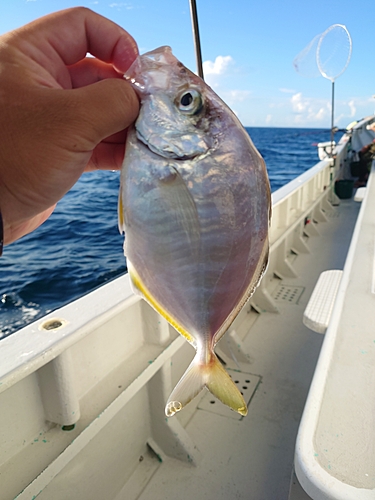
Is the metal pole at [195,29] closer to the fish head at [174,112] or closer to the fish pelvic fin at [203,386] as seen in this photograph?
the fish head at [174,112]

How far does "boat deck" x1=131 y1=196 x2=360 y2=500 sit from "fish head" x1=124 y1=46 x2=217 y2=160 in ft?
4.22

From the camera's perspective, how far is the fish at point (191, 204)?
89 cm

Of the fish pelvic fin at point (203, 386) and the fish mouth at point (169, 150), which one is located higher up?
the fish mouth at point (169, 150)

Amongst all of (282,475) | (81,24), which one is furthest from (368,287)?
(81,24)

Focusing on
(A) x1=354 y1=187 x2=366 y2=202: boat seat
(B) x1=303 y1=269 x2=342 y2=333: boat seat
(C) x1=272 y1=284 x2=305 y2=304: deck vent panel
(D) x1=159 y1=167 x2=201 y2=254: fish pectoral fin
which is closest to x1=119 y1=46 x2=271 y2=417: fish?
(D) x1=159 y1=167 x2=201 y2=254: fish pectoral fin

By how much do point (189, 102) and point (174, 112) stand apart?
1.7 inches

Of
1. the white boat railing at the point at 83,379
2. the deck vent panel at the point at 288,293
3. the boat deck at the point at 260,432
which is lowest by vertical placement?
the boat deck at the point at 260,432

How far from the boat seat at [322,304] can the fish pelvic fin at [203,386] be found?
150cm

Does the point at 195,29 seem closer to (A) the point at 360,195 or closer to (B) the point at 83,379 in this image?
(B) the point at 83,379

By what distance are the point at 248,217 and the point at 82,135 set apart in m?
0.42

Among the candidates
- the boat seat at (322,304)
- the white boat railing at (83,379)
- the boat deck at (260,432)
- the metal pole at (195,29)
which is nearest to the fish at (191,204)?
the metal pole at (195,29)

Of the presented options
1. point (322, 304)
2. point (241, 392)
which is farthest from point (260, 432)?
point (322, 304)

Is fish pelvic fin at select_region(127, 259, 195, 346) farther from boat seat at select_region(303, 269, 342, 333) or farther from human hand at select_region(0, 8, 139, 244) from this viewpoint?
boat seat at select_region(303, 269, 342, 333)

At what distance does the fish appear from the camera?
2.92 feet
